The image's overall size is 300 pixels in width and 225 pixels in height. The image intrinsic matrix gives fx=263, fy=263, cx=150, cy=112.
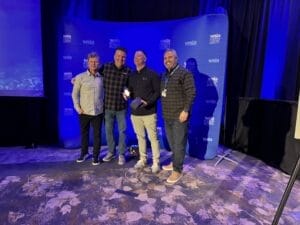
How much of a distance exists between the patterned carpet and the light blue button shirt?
73cm

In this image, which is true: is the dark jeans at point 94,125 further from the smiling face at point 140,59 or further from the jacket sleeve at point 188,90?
the jacket sleeve at point 188,90

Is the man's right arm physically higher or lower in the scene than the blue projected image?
lower

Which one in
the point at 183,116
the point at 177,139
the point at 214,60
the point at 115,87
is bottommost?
the point at 177,139

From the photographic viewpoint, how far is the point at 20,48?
157 inches

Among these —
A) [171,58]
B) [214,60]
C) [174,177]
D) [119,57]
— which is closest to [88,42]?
[119,57]

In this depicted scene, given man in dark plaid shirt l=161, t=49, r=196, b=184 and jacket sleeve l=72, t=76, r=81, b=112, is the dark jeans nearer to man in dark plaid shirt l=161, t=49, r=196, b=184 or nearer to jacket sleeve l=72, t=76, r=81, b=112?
jacket sleeve l=72, t=76, r=81, b=112

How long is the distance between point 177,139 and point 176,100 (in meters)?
0.40

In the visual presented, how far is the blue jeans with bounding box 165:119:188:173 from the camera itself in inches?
106

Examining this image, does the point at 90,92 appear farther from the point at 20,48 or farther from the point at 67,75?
the point at 20,48

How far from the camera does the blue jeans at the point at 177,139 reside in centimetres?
270

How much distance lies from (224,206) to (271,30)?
9.25 feet

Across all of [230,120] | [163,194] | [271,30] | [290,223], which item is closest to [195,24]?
[271,30]

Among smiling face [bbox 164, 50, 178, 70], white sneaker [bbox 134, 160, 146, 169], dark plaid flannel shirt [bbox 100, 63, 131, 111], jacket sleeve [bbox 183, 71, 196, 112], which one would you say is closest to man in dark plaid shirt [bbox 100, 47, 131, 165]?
dark plaid flannel shirt [bbox 100, 63, 131, 111]

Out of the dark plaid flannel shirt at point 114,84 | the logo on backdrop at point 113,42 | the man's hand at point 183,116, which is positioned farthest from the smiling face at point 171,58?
the logo on backdrop at point 113,42
